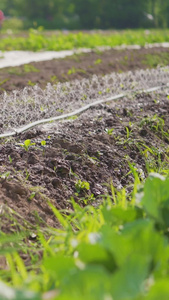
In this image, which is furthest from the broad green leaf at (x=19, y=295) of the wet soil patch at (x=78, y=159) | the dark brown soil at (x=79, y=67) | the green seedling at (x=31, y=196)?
the dark brown soil at (x=79, y=67)

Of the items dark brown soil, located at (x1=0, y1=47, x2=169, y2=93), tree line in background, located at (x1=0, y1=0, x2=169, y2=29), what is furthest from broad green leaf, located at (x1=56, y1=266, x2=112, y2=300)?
tree line in background, located at (x1=0, y1=0, x2=169, y2=29)

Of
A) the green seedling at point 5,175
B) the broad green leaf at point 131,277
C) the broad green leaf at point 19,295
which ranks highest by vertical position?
the broad green leaf at point 131,277

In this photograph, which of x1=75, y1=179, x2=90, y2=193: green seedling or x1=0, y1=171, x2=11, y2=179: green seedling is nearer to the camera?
→ x1=0, y1=171, x2=11, y2=179: green seedling

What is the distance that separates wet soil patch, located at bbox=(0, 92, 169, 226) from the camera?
2.95 metres

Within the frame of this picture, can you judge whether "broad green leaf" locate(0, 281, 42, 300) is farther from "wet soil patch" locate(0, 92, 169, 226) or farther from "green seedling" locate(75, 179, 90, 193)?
"green seedling" locate(75, 179, 90, 193)

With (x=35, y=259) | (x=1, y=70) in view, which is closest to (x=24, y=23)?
(x=1, y=70)

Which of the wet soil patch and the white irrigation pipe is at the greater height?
the wet soil patch

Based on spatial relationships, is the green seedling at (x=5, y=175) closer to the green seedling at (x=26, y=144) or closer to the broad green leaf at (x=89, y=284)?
the green seedling at (x=26, y=144)

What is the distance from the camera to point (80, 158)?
3.60 metres

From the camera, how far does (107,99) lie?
5.48 meters

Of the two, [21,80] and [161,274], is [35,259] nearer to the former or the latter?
[161,274]

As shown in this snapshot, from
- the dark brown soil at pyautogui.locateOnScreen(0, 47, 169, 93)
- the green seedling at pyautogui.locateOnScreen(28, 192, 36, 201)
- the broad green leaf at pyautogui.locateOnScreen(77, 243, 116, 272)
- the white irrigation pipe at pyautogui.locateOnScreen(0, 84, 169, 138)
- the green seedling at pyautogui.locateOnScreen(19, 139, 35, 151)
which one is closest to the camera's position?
the broad green leaf at pyautogui.locateOnScreen(77, 243, 116, 272)

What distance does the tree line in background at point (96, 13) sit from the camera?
24.0 meters

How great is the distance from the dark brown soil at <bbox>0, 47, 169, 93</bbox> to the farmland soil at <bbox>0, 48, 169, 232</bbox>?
56.7 inches
